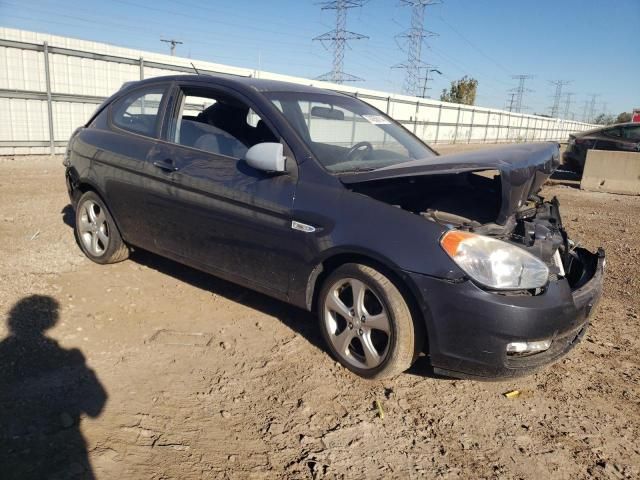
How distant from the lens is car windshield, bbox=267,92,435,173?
342 centimetres

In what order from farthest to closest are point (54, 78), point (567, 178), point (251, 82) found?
1. point (567, 178)
2. point (54, 78)
3. point (251, 82)

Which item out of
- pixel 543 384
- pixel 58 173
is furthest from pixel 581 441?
pixel 58 173

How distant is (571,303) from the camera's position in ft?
9.14

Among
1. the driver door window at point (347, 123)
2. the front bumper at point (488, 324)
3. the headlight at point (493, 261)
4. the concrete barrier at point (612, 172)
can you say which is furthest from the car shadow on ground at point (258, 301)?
the concrete barrier at point (612, 172)

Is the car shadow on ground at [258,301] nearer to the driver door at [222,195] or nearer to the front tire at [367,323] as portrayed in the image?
the front tire at [367,323]

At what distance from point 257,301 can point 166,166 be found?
4.15ft

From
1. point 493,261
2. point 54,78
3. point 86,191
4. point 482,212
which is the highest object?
point 54,78

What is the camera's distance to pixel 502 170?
2.75 meters

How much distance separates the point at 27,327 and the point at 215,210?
1476mm

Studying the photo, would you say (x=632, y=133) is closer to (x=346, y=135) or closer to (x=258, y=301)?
(x=346, y=135)

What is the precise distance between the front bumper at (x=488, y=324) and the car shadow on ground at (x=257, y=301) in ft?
1.73

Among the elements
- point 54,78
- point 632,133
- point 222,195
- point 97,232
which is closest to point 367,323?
point 222,195

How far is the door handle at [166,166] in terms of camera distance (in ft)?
12.3

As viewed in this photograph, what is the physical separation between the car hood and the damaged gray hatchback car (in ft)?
0.04
